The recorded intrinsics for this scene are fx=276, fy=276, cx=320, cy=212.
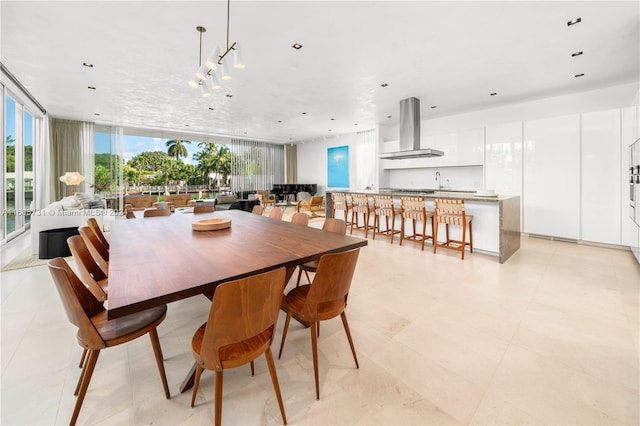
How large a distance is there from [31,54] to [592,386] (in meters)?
6.60

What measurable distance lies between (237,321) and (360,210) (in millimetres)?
4715

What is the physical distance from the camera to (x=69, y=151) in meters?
7.56

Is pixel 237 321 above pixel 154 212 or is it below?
below

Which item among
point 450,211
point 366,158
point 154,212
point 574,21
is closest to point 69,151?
point 154,212

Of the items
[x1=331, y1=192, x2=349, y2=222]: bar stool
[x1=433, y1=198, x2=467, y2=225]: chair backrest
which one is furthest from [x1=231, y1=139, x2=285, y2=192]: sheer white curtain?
[x1=433, y1=198, x2=467, y2=225]: chair backrest

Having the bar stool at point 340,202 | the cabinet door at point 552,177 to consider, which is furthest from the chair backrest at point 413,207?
the cabinet door at point 552,177

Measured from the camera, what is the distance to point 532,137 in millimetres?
5211

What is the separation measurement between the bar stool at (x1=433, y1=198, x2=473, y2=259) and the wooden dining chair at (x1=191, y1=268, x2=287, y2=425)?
3.64 m

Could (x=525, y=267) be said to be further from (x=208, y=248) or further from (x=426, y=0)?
(x=208, y=248)

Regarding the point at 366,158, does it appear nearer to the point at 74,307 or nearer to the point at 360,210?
the point at 360,210

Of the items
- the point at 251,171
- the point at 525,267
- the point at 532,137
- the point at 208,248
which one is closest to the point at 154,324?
the point at 208,248

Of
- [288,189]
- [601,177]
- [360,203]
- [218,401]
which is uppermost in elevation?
[288,189]

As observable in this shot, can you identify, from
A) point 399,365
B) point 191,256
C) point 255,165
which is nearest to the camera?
point 191,256

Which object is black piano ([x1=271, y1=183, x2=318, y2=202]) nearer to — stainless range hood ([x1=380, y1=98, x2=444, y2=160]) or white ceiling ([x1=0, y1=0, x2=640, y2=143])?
white ceiling ([x1=0, y1=0, x2=640, y2=143])
